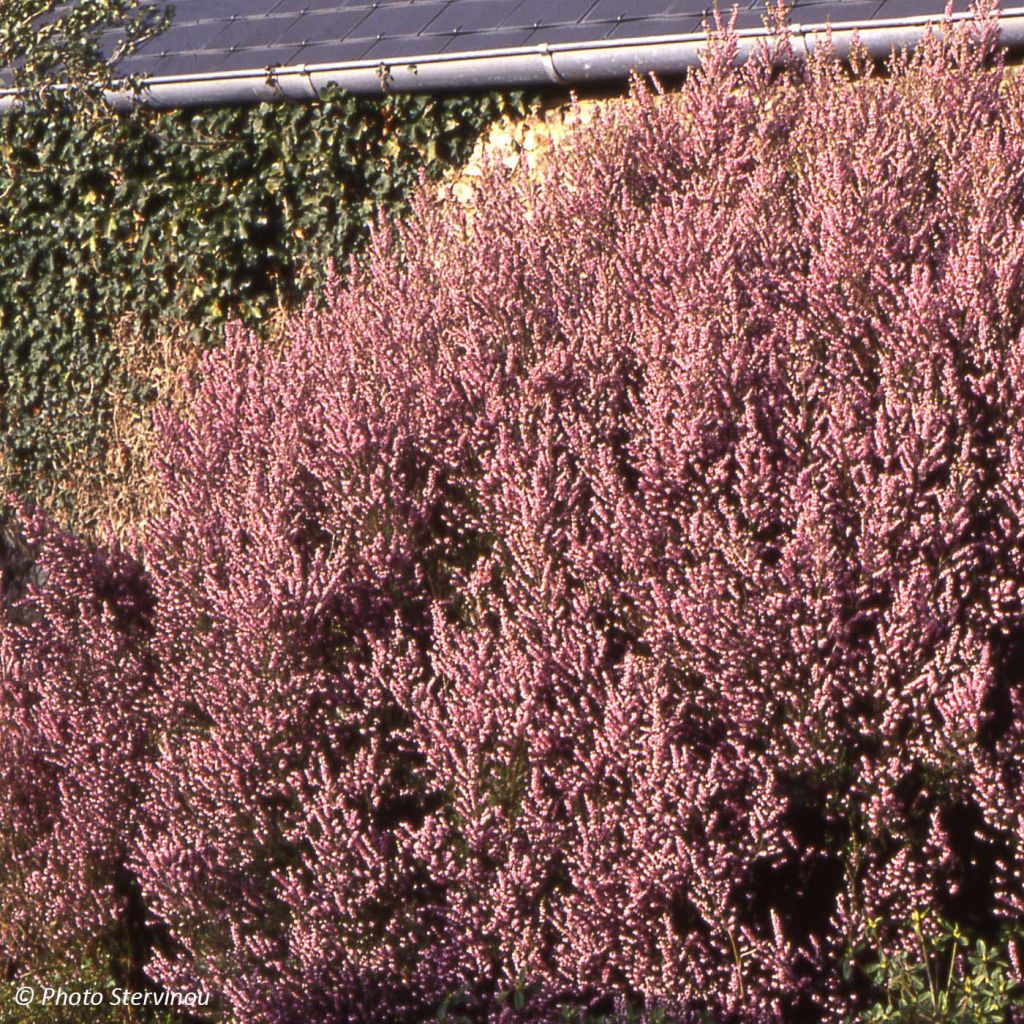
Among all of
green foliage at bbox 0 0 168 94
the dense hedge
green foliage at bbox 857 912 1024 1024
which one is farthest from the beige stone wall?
green foliage at bbox 857 912 1024 1024

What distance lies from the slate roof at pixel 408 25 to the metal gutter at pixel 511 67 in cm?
5

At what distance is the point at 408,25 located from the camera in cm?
747

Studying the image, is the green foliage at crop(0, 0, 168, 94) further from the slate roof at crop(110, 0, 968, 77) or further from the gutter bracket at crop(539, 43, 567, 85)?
the gutter bracket at crop(539, 43, 567, 85)

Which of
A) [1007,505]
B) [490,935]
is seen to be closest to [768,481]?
[1007,505]

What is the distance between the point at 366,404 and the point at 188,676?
91 centimetres

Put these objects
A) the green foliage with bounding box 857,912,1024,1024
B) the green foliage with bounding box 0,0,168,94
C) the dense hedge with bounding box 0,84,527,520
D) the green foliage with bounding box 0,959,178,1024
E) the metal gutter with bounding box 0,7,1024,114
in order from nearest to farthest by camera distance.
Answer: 1. the green foliage with bounding box 857,912,1024,1024
2. the green foliage with bounding box 0,959,178,1024
3. the metal gutter with bounding box 0,7,1024,114
4. the dense hedge with bounding box 0,84,527,520
5. the green foliage with bounding box 0,0,168,94

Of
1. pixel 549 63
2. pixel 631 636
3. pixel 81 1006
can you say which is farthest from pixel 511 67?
pixel 81 1006

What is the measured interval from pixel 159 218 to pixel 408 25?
6.23 ft

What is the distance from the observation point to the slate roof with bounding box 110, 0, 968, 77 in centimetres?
624

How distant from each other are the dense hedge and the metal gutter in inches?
5.8

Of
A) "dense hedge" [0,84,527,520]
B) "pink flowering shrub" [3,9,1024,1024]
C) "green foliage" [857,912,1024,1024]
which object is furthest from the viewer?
"dense hedge" [0,84,527,520]

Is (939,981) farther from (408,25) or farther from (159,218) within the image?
(159,218)

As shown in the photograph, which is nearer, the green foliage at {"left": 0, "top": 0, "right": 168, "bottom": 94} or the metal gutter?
the metal gutter

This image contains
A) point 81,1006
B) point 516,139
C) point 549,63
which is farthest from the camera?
point 516,139
